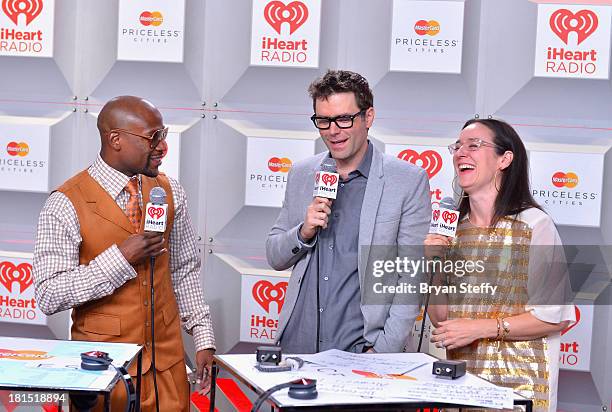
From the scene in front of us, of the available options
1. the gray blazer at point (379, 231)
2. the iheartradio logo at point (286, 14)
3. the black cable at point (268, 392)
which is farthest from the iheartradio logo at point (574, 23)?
the black cable at point (268, 392)

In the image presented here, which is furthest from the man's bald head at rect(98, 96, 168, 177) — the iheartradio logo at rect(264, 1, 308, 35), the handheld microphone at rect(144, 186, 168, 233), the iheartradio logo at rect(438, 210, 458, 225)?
the iheartradio logo at rect(264, 1, 308, 35)

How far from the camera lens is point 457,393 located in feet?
10.3

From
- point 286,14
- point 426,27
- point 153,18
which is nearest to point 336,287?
point 426,27

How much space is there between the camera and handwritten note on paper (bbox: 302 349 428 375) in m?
3.45

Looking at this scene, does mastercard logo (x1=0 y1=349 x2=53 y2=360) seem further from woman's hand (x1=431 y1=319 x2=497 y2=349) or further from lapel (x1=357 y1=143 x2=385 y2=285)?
woman's hand (x1=431 y1=319 x2=497 y2=349)

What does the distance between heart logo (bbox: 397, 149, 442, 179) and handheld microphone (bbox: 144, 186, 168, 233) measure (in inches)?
73.8

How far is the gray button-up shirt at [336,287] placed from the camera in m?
4.09

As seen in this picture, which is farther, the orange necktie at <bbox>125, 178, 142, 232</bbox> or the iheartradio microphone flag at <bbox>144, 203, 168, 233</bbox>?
the orange necktie at <bbox>125, 178, 142, 232</bbox>

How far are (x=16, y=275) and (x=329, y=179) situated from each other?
9.17 feet

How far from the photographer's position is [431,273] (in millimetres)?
4125

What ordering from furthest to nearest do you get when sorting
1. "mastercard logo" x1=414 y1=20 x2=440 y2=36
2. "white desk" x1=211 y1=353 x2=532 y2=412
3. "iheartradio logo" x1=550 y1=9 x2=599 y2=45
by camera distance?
"mastercard logo" x1=414 y1=20 x2=440 y2=36
"iheartradio logo" x1=550 y1=9 x2=599 y2=45
"white desk" x1=211 y1=353 x2=532 y2=412

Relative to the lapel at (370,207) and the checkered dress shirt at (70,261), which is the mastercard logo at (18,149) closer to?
the checkered dress shirt at (70,261)

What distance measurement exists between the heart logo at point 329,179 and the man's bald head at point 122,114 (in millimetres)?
962

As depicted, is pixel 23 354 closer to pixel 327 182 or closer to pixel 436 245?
pixel 327 182
